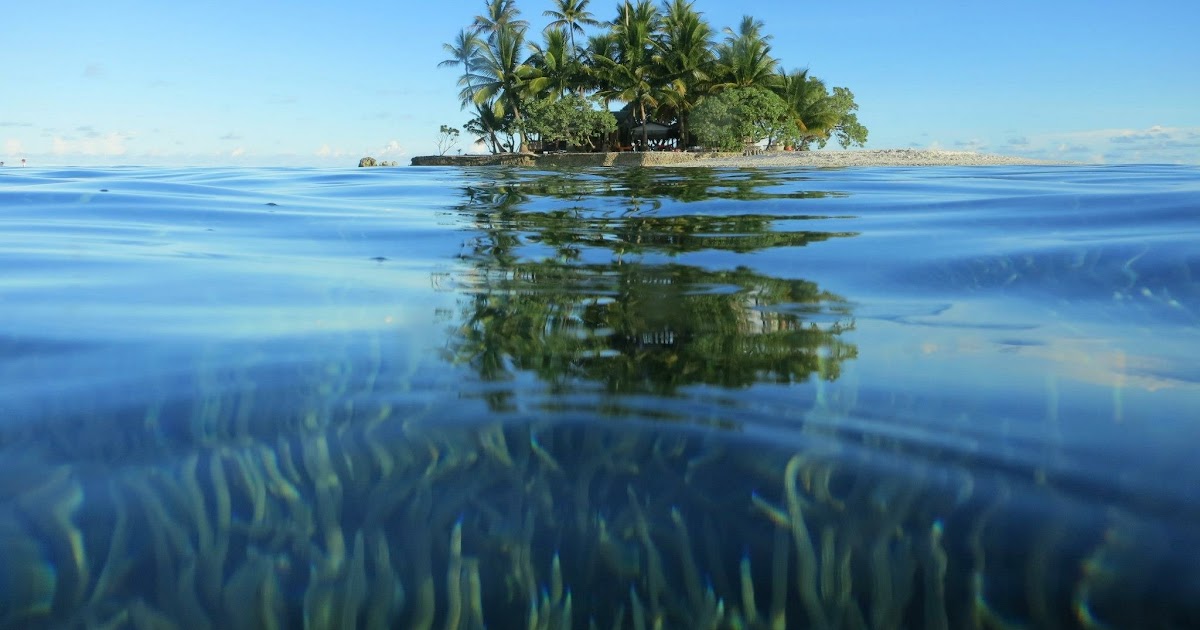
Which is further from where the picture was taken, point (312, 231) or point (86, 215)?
point (86, 215)

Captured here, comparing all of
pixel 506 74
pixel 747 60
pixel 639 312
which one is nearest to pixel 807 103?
pixel 747 60

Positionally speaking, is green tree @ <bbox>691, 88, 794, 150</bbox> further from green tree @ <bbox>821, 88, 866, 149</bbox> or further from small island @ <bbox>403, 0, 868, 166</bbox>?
green tree @ <bbox>821, 88, 866, 149</bbox>

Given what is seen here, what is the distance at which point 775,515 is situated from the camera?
2.75 feet

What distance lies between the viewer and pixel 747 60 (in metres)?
32.2

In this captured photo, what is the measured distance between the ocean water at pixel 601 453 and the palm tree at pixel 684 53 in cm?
3004

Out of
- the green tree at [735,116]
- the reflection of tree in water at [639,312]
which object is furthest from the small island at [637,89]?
the reflection of tree in water at [639,312]

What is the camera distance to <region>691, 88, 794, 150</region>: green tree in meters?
29.4

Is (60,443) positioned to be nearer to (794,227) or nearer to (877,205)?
(794,227)

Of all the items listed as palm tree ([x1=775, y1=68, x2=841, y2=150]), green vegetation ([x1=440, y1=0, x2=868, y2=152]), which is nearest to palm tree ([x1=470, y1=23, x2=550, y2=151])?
green vegetation ([x1=440, y1=0, x2=868, y2=152])

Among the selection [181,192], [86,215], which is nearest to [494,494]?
[86,215]

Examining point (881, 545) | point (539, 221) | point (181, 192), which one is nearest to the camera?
point (881, 545)

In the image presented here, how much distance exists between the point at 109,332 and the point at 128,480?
0.78 metres

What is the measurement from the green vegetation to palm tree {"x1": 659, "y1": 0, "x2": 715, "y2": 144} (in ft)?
0.12

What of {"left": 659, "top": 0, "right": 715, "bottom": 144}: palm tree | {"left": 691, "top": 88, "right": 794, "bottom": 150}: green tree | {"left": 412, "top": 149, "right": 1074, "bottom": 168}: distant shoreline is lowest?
{"left": 412, "top": 149, "right": 1074, "bottom": 168}: distant shoreline
